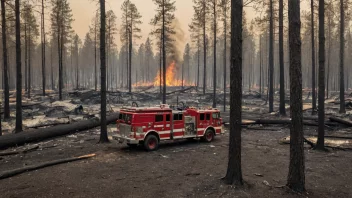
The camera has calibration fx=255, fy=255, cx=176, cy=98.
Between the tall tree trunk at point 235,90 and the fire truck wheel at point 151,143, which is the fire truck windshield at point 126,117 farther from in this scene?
the tall tree trunk at point 235,90

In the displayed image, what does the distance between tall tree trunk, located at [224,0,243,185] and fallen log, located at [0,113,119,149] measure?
11.6 meters

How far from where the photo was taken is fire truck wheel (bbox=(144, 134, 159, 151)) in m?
13.0

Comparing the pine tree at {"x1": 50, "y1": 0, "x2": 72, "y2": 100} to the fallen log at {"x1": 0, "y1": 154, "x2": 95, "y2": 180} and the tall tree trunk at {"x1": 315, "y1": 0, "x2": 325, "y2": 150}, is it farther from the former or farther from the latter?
the tall tree trunk at {"x1": 315, "y1": 0, "x2": 325, "y2": 150}

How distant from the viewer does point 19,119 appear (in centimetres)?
1591

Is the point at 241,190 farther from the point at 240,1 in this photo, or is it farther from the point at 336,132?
the point at 336,132

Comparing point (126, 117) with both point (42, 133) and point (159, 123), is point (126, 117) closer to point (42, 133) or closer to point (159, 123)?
point (159, 123)

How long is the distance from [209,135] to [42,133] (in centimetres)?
1005

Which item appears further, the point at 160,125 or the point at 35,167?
the point at 160,125

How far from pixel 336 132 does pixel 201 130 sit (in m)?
9.86

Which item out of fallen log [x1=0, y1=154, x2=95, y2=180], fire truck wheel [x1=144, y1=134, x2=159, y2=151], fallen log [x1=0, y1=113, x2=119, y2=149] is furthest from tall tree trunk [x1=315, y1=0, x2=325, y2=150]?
fallen log [x1=0, y1=113, x2=119, y2=149]

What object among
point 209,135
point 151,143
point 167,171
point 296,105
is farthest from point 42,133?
point 296,105

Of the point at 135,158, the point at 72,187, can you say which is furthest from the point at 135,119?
the point at 72,187

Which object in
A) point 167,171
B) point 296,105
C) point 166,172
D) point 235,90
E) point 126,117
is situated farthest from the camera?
point 126,117

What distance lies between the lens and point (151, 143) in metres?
13.3
